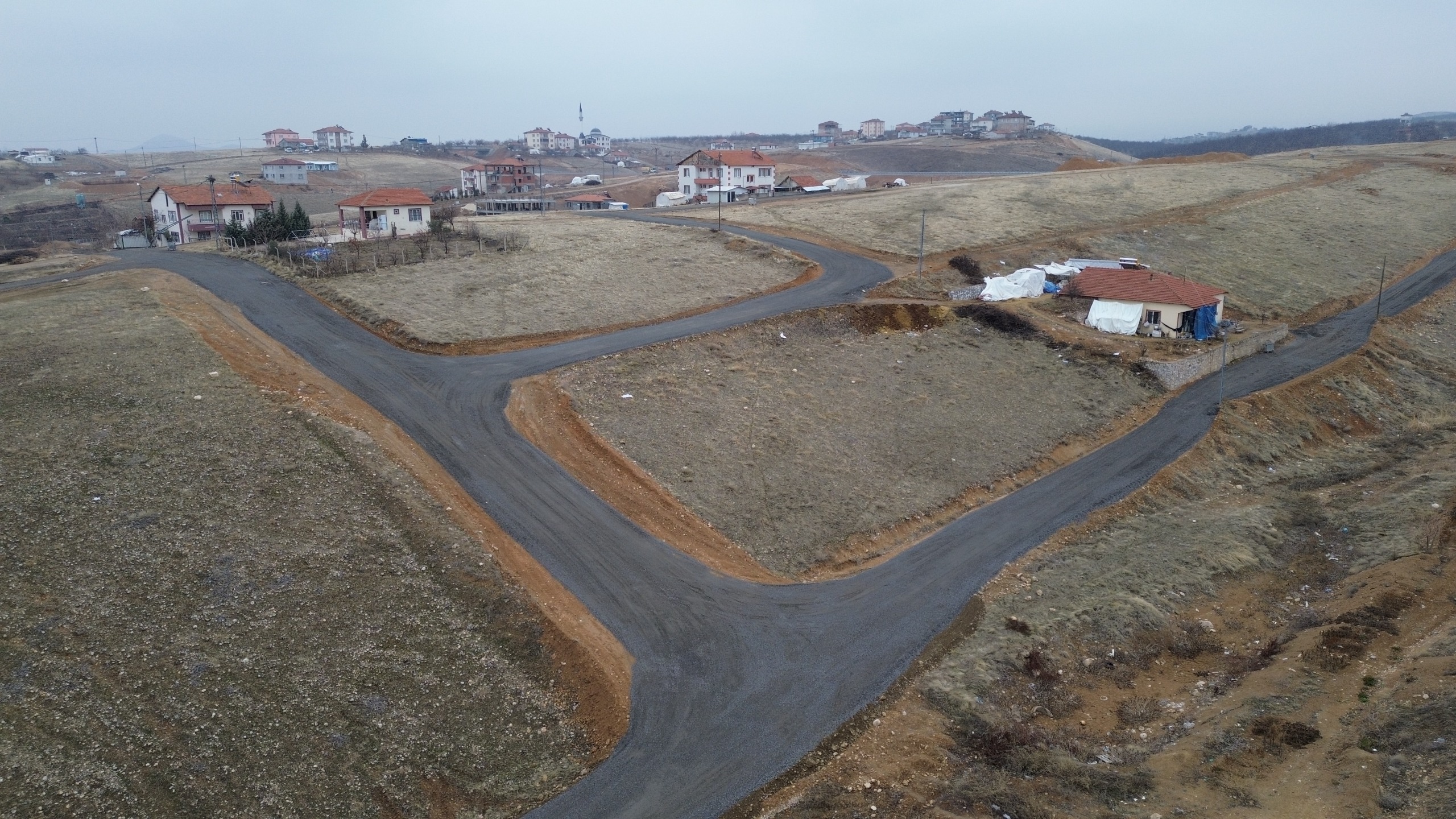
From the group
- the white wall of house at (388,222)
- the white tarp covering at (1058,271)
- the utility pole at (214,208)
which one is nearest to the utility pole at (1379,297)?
the white tarp covering at (1058,271)

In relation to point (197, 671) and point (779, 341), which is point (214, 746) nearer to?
point (197, 671)

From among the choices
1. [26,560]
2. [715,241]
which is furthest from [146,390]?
[715,241]

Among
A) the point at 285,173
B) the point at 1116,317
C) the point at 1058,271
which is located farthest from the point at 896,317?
the point at 285,173

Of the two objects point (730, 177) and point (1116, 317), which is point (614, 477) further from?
Answer: point (730, 177)

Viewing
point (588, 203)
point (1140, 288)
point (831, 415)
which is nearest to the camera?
point (831, 415)

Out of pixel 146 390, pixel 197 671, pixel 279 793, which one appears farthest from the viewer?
pixel 146 390

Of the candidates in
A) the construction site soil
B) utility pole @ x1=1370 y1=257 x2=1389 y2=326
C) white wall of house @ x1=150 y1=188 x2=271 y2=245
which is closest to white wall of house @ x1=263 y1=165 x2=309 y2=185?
white wall of house @ x1=150 y1=188 x2=271 y2=245

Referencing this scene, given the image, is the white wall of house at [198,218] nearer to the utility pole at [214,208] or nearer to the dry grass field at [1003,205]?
the utility pole at [214,208]
